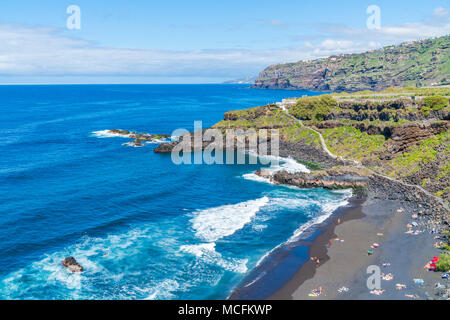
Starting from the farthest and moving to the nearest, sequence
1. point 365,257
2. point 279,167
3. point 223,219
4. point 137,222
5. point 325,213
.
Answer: point 279,167, point 325,213, point 223,219, point 137,222, point 365,257

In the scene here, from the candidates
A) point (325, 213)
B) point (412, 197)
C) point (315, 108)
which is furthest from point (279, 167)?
point (315, 108)

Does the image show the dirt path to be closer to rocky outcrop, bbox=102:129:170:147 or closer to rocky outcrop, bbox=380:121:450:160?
rocky outcrop, bbox=380:121:450:160

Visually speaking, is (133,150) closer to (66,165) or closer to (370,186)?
(66,165)

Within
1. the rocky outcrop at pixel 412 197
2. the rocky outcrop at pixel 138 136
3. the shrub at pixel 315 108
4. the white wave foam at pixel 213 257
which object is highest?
the shrub at pixel 315 108

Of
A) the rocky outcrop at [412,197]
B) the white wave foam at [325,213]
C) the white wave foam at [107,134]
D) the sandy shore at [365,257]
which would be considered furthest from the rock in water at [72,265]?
the white wave foam at [107,134]

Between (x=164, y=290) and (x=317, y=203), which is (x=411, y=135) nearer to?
(x=317, y=203)

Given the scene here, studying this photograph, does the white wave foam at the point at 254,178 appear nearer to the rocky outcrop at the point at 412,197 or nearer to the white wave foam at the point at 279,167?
the white wave foam at the point at 279,167
